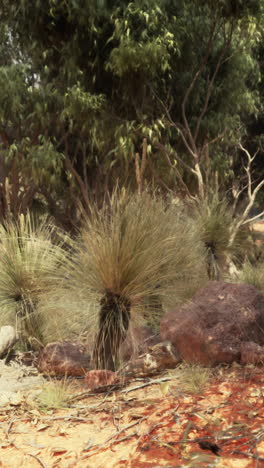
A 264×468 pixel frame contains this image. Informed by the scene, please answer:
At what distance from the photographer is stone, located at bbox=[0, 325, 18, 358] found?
5508 millimetres

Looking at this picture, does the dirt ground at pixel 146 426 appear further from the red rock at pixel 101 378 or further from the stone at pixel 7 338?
the stone at pixel 7 338

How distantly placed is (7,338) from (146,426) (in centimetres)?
256

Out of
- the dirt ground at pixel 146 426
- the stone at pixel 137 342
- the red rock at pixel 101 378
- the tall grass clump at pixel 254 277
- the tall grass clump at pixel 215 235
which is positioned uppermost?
the tall grass clump at pixel 215 235

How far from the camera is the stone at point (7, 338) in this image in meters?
5.51

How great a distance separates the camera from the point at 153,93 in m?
9.19

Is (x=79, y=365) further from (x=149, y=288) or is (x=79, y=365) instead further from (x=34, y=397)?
(x=149, y=288)

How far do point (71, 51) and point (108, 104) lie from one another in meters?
1.04

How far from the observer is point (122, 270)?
412 centimetres

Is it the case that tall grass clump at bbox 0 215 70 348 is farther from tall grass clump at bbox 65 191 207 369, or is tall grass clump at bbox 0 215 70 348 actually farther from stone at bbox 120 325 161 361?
stone at bbox 120 325 161 361

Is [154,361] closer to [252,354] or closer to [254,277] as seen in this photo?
[252,354]

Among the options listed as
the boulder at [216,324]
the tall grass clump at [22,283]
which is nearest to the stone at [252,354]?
the boulder at [216,324]

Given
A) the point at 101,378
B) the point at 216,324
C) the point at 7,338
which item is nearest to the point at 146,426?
the point at 101,378

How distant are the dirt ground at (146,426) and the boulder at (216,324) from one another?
0.22 metres

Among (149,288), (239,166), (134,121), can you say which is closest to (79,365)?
(149,288)
